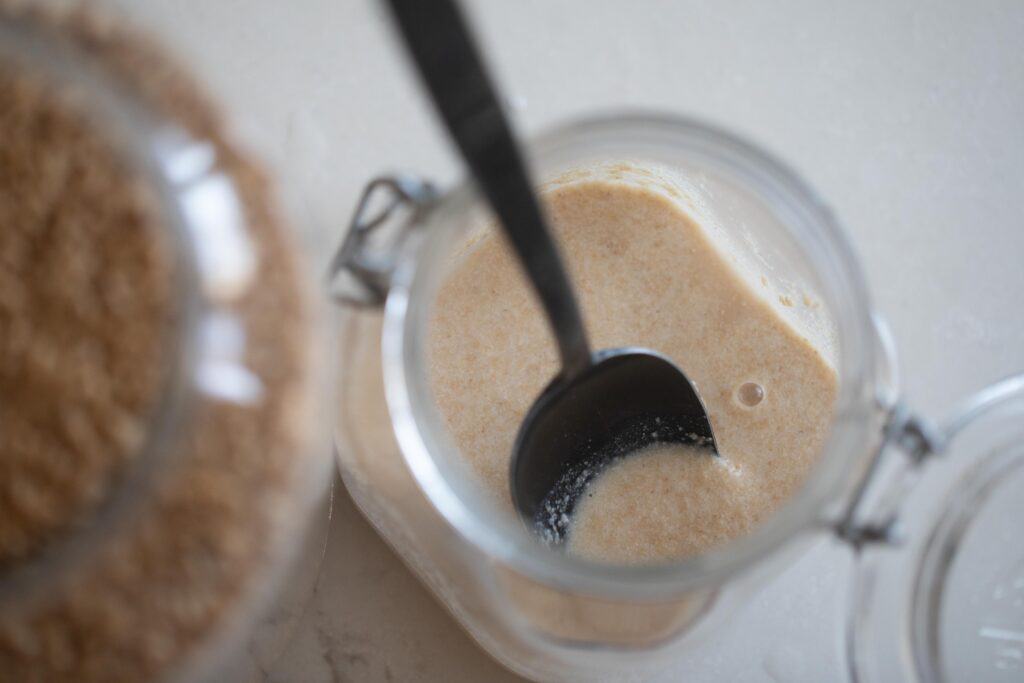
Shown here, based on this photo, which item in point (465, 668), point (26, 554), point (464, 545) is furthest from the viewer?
point (465, 668)

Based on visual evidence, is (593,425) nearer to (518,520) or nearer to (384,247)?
(518,520)

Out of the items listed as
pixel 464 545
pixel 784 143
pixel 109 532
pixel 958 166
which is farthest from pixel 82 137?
→ pixel 958 166

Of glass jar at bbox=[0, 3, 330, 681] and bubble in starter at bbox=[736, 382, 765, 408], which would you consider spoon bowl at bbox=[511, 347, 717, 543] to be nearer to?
bubble in starter at bbox=[736, 382, 765, 408]

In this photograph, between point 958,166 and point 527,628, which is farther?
point 958,166

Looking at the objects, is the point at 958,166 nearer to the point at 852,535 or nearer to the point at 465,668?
the point at 852,535

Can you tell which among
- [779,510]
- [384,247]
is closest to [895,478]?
[779,510]

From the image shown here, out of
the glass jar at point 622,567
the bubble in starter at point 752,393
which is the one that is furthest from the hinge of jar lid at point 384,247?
the bubble in starter at point 752,393
